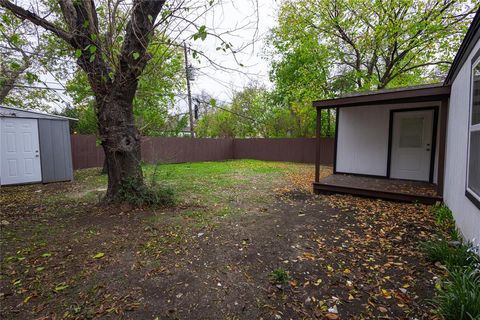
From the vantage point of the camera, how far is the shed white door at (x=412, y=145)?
5.70 metres

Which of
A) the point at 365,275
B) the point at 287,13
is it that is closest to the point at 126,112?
the point at 365,275

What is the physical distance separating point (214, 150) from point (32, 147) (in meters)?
9.20

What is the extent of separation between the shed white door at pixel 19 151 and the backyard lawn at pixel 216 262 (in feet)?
8.31

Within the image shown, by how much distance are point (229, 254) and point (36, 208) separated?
13.5 ft

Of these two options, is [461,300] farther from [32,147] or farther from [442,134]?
[32,147]

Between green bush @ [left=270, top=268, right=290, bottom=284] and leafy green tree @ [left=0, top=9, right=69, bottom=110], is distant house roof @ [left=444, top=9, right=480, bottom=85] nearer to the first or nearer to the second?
green bush @ [left=270, top=268, right=290, bottom=284]

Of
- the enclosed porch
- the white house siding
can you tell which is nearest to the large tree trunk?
the enclosed porch

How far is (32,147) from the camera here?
6645 mm

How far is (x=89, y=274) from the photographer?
226cm

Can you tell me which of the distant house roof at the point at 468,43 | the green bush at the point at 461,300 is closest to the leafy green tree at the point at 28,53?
the green bush at the point at 461,300

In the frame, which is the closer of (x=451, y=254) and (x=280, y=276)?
(x=280, y=276)

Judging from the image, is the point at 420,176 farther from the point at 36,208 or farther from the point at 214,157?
the point at 214,157

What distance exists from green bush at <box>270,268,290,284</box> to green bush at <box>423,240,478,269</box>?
4.86 ft

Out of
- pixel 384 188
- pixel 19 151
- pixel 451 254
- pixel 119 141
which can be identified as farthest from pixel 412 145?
pixel 19 151
